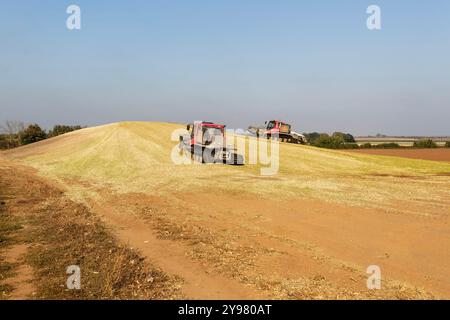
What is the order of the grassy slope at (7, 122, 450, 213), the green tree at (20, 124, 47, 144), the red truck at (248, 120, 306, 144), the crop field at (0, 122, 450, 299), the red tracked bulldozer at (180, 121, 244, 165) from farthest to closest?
1. the green tree at (20, 124, 47, 144)
2. the red truck at (248, 120, 306, 144)
3. the red tracked bulldozer at (180, 121, 244, 165)
4. the grassy slope at (7, 122, 450, 213)
5. the crop field at (0, 122, 450, 299)

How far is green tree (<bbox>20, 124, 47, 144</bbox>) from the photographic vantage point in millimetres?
60594

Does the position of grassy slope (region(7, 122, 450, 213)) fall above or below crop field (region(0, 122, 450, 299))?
above

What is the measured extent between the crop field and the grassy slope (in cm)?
10

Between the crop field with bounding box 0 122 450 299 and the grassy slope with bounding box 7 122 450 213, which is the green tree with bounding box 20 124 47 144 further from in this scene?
the crop field with bounding box 0 122 450 299

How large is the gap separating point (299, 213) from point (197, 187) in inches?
241

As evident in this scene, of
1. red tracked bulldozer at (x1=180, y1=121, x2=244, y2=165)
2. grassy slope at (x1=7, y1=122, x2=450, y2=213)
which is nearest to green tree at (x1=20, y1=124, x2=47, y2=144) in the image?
grassy slope at (x1=7, y1=122, x2=450, y2=213)

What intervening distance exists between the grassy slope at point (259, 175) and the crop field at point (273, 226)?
10 cm

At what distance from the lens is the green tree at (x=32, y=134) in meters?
60.6

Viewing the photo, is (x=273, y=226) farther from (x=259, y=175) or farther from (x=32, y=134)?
(x=32, y=134)

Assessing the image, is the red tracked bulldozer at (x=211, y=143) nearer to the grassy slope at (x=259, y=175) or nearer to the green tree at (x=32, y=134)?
the grassy slope at (x=259, y=175)

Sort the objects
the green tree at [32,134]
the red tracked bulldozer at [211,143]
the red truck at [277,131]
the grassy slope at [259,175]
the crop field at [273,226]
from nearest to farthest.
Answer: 1. the crop field at [273,226]
2. the grassy slope at [259,175]
3. the red tracked bulldozer at [211,143]
4. the red truck at [277,131]
5. the green tree at [32,134]

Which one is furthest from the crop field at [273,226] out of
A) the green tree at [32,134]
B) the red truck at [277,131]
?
the green tree at [32,134]
